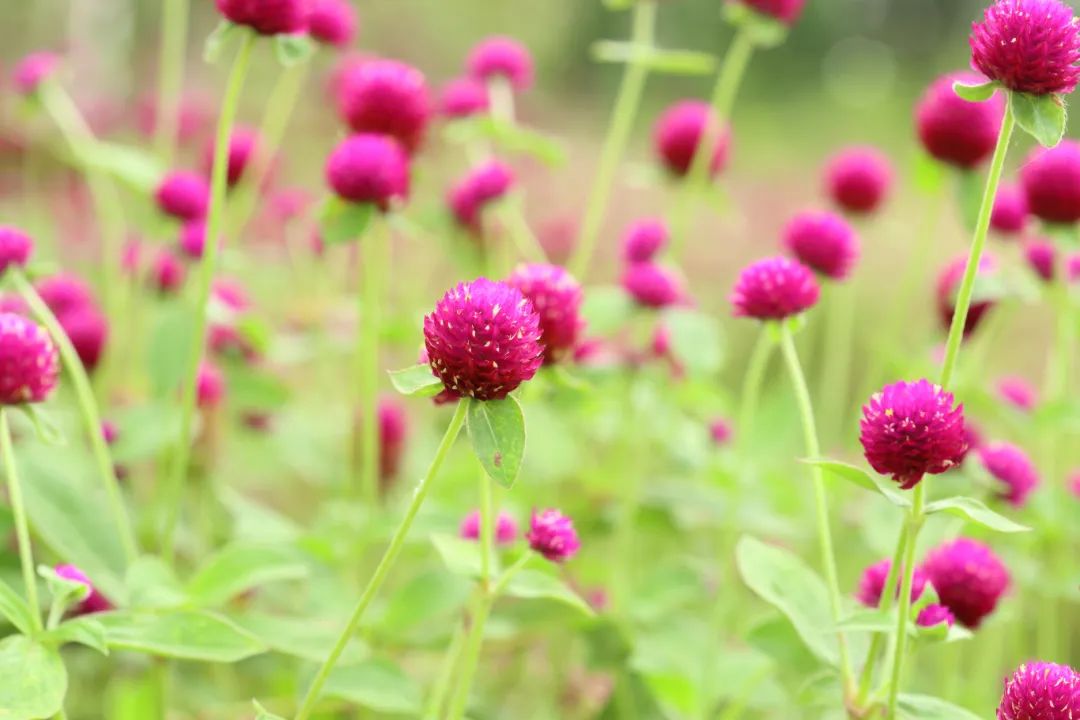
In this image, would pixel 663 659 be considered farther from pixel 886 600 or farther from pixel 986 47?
pixel 986 47

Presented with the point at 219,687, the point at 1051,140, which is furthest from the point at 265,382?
the point at 1051,140

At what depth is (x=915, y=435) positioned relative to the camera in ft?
3.17

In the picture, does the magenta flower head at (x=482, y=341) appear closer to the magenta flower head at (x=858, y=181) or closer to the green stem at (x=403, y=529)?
the green stem at (x=403, y=529)

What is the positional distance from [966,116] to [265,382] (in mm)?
1289

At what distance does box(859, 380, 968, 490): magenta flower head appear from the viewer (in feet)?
3.17

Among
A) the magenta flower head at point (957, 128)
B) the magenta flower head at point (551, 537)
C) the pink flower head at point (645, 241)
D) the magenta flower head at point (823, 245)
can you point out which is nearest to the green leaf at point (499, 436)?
the magenta flower head at point (551, 537)

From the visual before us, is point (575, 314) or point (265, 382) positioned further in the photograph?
point (265, 382)

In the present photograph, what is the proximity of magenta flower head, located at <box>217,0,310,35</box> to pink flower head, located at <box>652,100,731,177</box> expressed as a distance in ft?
3.52

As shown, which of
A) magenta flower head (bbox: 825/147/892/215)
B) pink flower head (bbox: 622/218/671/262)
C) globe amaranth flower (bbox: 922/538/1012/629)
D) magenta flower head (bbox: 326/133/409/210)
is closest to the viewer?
globe amaranth flower (bbox: 922/538/1012/629)

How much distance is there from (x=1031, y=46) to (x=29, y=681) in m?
1.04

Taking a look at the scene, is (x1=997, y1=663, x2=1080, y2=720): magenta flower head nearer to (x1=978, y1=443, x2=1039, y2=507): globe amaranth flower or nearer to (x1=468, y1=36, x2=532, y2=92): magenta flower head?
Result: (x1=978, y1=443, x2=1039, y2=507): globe amaranth flower

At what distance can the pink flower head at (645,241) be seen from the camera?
2.04m

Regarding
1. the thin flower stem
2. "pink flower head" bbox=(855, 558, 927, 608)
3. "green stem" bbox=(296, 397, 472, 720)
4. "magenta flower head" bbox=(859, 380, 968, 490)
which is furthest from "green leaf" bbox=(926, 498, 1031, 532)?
"green stem" bbox=(296, 397, 472, 720)

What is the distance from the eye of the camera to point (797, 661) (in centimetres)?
136
